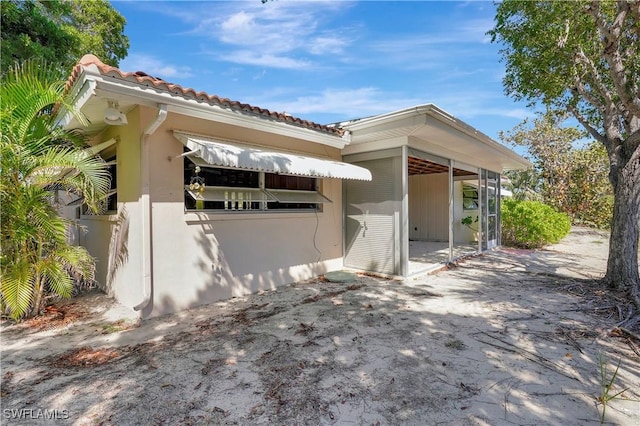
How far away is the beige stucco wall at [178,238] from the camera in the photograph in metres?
7.24

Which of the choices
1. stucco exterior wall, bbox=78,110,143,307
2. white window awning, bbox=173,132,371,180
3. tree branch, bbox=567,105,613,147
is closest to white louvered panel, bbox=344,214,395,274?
white window awning, bbox=173,132,371,180

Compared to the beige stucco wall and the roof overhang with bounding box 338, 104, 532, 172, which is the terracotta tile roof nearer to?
the beige stucco wall

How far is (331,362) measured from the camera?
16.8 ft

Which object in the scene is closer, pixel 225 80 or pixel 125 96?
pixel 125 96

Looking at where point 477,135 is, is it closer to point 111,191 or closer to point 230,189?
point 230,189

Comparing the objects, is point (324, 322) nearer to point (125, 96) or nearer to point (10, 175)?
point (125, 96)

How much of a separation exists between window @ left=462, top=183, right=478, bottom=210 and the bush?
6.23 feet

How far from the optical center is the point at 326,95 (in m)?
18.3

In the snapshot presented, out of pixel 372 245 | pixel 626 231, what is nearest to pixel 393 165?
pixel 372 245

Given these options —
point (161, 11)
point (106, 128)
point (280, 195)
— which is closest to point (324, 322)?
point (280, 195)

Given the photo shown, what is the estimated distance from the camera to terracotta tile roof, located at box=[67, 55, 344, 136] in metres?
5.64

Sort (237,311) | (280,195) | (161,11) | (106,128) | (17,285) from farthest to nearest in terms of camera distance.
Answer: (161,11), (280,195), (106,128), (237,311), (17,285)

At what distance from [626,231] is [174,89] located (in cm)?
1269

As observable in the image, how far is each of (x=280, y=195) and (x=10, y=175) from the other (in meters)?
6.22
